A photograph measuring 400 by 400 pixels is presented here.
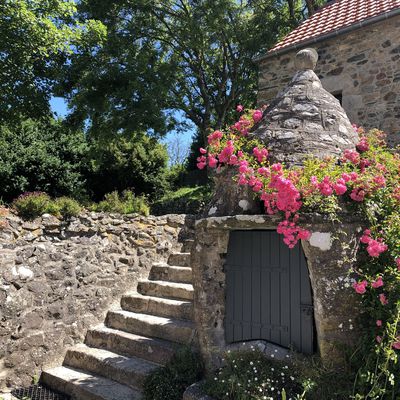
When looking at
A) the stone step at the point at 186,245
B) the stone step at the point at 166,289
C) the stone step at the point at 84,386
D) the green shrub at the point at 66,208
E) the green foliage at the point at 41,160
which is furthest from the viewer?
the green foliage at the point at 41,160

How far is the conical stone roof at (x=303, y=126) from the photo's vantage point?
357 centimetres

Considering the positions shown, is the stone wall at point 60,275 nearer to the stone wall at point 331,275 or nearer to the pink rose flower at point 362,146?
the stone wall at point 331,275

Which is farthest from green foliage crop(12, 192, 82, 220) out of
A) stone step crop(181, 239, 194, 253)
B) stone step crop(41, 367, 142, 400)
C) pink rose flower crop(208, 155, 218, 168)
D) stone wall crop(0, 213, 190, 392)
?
pink rose flower crop(208, 155, 218, 168)

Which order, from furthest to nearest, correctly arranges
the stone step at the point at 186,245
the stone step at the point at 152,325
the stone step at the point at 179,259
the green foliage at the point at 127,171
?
1. the green foliage at the point at 127,171
2. the stone step at the point at 186,245
3. the stone step at the point at 179,259
4. the stone step at the point at 152,325

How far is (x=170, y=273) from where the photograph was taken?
19.5 ft

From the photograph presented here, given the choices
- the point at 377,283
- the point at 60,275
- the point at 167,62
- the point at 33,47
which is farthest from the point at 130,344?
the point at 167,62

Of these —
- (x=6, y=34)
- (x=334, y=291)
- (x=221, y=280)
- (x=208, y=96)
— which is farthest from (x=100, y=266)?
(x=208, y=96)

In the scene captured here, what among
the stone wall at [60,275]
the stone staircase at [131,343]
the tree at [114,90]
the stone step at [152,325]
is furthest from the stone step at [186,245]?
the tree at [114,90]

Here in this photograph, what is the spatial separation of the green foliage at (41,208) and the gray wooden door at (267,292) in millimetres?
3074

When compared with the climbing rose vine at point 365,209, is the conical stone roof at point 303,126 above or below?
above

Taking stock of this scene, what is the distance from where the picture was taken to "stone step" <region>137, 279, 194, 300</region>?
17.5ft

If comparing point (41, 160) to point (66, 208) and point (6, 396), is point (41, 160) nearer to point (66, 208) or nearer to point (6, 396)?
A: point (66, 208)

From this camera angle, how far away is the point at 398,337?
8.85 ft

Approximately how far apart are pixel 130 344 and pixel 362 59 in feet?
21.5
